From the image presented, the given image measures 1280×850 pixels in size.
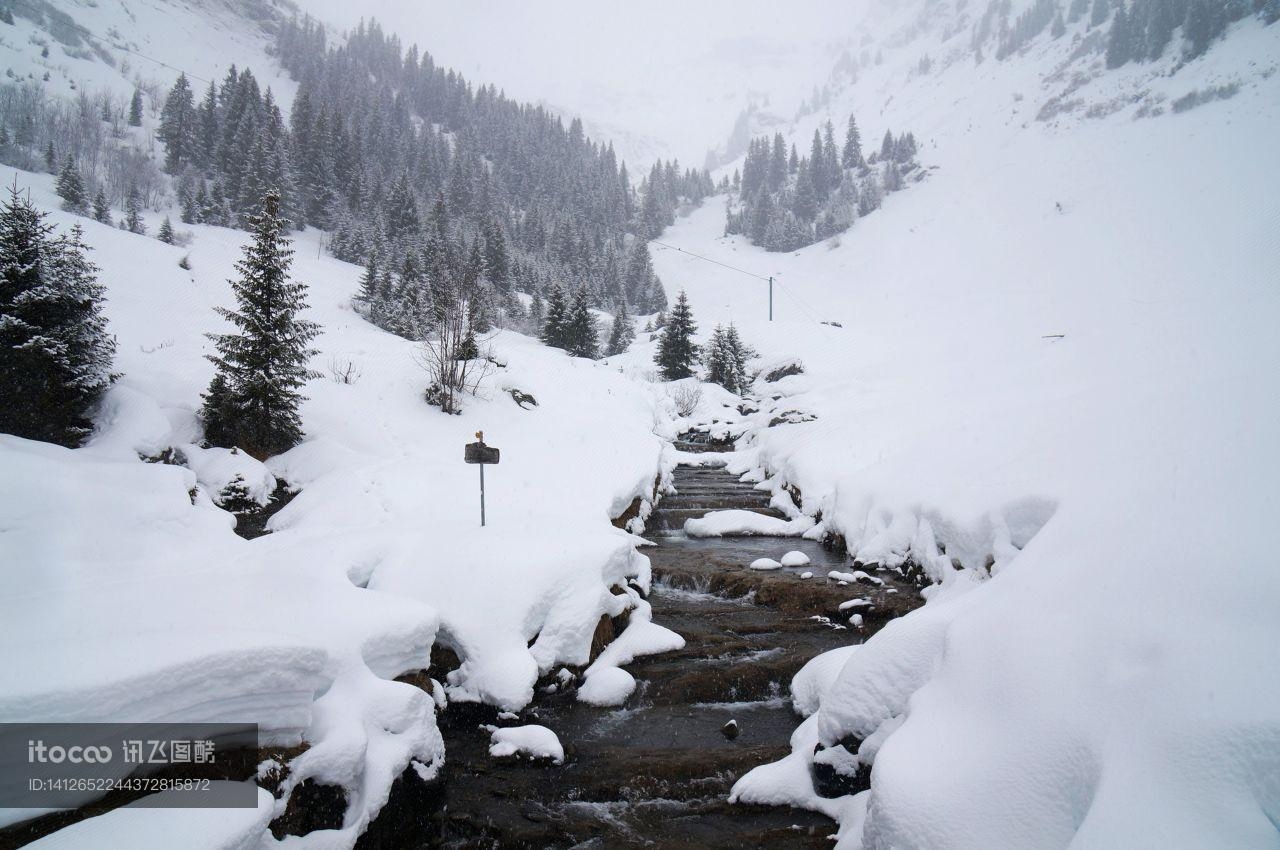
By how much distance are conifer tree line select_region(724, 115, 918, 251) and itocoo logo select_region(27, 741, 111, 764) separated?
90.1m

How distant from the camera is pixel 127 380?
48.5 ft

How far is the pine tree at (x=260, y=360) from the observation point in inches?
567

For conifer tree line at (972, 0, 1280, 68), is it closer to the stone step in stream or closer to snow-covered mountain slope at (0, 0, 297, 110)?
the stone step in stream

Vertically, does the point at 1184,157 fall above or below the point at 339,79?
below

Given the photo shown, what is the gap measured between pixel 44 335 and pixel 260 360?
3969 millimetres

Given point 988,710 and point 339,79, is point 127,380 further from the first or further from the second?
point 339,79

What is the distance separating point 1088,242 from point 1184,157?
15644 millimetres

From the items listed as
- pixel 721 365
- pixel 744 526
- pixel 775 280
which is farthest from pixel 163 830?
pixel 775 280

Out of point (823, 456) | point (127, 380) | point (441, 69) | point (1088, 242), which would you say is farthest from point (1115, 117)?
point (441, 69)

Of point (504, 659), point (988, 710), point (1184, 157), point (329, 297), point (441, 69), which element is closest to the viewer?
point (988, 710)

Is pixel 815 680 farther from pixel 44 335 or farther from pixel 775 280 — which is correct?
pixel 775 280

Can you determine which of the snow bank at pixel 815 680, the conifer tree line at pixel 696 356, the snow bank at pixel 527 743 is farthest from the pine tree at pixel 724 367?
the snow bank at pixel 527 743

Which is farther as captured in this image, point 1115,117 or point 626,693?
point 1115,117

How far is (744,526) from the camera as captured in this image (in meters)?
16.0
